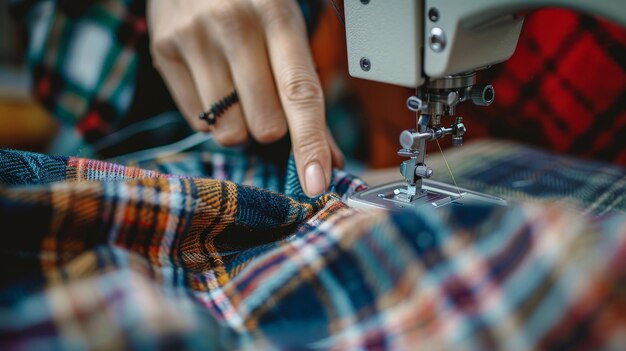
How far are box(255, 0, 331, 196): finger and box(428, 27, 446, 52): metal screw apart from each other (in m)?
0.28

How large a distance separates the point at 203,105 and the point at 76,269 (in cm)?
72

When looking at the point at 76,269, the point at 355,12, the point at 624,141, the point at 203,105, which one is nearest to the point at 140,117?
the point at 203,105

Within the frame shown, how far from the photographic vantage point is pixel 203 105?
3.61 ft

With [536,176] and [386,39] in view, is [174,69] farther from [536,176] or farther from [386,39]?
[536,176]

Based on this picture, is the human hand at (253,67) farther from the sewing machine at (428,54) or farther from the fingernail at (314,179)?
the sewing machine at (428,54)

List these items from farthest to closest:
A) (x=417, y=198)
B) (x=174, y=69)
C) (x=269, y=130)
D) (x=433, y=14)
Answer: (x=174, y=69) < (x=269, y=130) < (x=417, y=198) < (x=433, y=14)

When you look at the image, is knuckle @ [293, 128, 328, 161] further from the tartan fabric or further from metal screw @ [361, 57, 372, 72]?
the tartan fabric

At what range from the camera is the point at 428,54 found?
0.69 m

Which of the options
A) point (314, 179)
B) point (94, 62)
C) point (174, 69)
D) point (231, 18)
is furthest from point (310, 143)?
point (94, 62)

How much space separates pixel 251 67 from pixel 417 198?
1.35 ft

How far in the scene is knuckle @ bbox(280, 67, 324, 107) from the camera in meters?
0.94

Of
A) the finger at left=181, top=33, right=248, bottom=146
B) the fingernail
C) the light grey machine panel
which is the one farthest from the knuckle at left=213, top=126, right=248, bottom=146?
the light grey machine panel

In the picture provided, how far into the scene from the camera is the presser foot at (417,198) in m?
0.76

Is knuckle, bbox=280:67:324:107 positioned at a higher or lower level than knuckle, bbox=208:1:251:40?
lower
